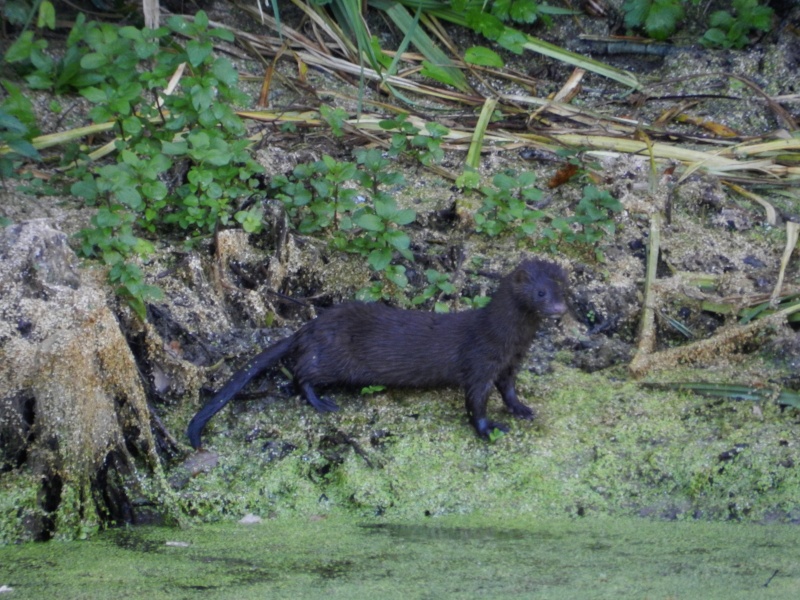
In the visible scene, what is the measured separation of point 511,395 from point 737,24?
11.2 ft

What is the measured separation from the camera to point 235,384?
4.46 m

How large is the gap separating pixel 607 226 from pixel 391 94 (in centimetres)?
176

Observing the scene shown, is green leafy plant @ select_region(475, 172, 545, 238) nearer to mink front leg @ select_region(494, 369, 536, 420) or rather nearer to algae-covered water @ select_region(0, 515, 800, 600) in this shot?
mink front leg @ select_region(494, 369, 536, 420)

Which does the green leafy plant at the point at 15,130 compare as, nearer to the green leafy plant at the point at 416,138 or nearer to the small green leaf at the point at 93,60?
the small green leaf at the point at 93,60

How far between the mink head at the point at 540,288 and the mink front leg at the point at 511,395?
311 mm

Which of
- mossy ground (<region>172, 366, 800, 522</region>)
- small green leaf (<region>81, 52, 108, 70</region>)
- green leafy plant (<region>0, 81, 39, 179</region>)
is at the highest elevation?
small green leaf (<region>81, 52, 108, 70</region>)

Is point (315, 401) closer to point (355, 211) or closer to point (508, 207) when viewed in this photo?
point (355, 211)

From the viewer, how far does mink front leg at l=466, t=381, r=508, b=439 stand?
445 cm

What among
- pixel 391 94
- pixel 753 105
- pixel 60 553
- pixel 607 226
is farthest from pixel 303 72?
pixel 60 553

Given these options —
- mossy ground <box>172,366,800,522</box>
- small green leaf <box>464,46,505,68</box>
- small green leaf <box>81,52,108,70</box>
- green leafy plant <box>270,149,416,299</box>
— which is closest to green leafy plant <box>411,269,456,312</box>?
green leafy plant <box>270,149,416,299</box>

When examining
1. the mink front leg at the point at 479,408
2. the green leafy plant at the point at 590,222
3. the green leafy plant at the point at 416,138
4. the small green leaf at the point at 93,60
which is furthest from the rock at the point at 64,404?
the green leafy plant at the point at 590,222

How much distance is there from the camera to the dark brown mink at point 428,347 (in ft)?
14.7

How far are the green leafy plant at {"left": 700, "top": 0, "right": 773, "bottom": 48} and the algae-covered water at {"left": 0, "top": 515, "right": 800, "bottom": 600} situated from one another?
3873 millimetres

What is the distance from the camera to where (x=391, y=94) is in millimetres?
6457
